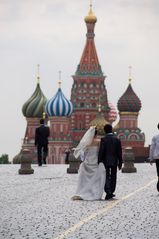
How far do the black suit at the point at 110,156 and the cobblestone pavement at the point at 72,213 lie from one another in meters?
0.40

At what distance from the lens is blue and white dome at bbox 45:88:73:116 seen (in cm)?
13150

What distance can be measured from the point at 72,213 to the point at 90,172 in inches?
147

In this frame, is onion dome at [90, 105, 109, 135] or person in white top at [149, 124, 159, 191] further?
onion dome at [90, 105, 109, 135]

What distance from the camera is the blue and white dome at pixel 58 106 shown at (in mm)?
131500

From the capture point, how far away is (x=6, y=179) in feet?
92.8

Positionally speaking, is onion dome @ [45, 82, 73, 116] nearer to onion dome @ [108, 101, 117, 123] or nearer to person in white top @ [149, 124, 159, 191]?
onion dome @ [108, 101, 117, 123]

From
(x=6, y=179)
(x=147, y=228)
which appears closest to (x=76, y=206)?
(x=147, y=228)

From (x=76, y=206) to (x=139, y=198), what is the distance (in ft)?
7.77

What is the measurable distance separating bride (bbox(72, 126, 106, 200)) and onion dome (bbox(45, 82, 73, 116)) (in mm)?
111182

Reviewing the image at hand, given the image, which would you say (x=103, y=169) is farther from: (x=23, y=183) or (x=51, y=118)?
(x=51, y=118)

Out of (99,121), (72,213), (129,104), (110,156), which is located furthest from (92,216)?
(129,104)

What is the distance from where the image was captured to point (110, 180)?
64.2 ft

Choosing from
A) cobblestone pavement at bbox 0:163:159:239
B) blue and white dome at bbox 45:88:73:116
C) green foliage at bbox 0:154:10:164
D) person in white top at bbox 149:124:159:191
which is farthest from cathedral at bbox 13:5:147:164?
person in white top at bbox 149:124:159:191

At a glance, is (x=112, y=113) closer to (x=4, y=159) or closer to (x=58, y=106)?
(x=58, y=106)
